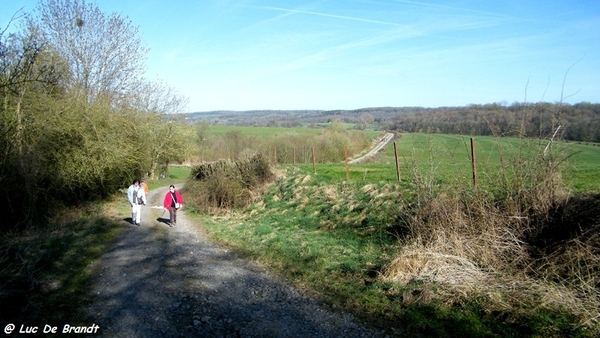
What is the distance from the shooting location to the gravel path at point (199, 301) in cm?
600

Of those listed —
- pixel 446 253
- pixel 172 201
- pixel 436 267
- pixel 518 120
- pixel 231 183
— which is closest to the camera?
pixel 436 267

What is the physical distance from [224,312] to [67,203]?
52.7ft

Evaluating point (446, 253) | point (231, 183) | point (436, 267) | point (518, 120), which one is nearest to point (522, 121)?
point (518, 120)

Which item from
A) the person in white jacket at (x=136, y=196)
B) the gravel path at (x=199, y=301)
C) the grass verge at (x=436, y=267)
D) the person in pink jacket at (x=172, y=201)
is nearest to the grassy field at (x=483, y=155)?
the grass verge at (x=436, y=267)

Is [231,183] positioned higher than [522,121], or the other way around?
[522,121]

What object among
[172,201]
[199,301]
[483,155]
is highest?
[483,155]

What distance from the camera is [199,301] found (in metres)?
7.12

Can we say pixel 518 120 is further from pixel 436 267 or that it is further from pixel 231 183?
pixel 231 183

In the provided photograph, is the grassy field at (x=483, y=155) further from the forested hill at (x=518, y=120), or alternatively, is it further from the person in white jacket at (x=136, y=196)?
the person in white jacket at (x=136, y=196)

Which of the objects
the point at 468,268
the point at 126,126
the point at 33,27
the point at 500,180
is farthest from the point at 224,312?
the point at 33,27

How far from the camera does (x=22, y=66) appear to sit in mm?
13164

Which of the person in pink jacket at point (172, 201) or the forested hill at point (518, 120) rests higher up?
the forested hill at point (518, 120)

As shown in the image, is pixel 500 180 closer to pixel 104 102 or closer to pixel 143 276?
pixel 143 276

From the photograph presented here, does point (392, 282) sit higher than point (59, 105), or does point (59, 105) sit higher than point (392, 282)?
point (59, 105)
